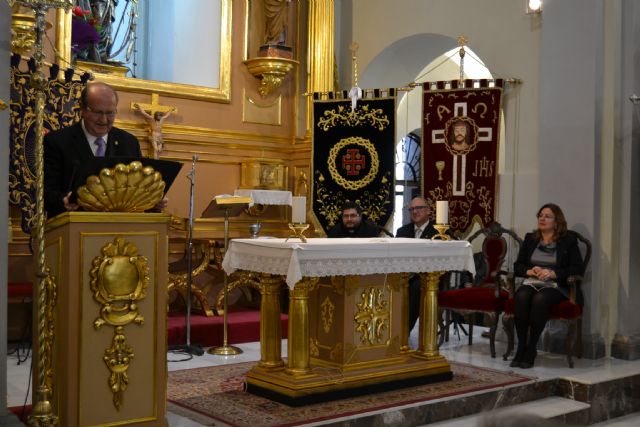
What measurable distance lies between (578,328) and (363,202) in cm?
263

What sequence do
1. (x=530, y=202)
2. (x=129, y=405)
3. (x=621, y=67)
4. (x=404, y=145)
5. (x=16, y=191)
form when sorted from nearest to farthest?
1. (x=129, y=405)
2. (x=16, y=191)
3. (x=621, y=67)
4. (x=530, y=202)
5. (x=404, y=145)

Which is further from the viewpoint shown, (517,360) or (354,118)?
(354,118)

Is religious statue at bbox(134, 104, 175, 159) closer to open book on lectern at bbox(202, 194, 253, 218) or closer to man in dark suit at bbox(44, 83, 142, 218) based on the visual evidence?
open book on lectern at bbox(202, 194, 253, 218)

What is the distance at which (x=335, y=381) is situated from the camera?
15.9ft

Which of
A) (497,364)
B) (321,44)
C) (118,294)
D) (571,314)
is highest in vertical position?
(321,44)

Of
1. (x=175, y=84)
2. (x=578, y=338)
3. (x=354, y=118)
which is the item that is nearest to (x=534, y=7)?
(x=354, y=118)

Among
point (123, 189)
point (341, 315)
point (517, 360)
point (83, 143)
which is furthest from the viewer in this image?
point (517, 360)

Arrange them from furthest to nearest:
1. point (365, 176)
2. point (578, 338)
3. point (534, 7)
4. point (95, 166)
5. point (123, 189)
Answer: point (365, 176) < point (534, 7) < point (578, 338) < point (123, 189) < point (95, 166)

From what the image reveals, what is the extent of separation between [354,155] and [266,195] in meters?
0.97

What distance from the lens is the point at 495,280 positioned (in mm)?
6305

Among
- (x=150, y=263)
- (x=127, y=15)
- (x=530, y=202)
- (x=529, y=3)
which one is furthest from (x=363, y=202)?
(x=150, y=263)

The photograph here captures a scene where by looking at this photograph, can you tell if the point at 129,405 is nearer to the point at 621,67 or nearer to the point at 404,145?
the point at 621,67

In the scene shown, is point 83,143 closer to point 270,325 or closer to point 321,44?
point 270,325

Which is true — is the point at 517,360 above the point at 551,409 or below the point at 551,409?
above
